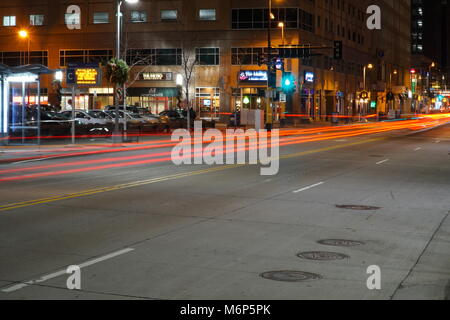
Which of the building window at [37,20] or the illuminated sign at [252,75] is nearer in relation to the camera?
the illuminated sign at [252,75]

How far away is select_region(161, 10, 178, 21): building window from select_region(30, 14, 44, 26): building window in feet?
46.7

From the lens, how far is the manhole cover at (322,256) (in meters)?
9.49

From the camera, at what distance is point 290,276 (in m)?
8.43

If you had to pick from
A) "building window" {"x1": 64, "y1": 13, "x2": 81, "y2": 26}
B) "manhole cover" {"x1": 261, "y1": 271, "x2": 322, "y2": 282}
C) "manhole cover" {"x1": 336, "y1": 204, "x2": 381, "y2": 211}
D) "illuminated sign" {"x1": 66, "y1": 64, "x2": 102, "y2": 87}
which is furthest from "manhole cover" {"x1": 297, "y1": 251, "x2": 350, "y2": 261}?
"building window" {"x1": 64, "y1": 13, "x2": 81, "y2": 26}

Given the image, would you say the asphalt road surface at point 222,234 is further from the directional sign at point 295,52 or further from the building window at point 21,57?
the building window at point 21,57

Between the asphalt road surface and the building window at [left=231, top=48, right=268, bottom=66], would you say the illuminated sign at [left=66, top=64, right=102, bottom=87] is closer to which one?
the asphalt road surface

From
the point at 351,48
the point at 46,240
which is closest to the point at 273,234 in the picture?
the point at 46,240

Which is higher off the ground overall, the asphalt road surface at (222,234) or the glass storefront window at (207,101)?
the glass storefront window at (207,101)

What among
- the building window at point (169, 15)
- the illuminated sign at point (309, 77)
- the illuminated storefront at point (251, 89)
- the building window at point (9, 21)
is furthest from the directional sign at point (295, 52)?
the building window at point (9, 21)

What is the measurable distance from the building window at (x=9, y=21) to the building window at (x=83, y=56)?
22.0ft

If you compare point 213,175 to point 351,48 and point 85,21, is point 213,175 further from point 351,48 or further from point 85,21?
point 351,48

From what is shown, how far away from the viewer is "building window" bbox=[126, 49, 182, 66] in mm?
79688

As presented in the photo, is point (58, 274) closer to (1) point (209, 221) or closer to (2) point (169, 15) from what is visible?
(1) point (209, 221)

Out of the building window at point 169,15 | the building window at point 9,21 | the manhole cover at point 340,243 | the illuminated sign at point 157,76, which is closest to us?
the manhole cover at point 340,243
